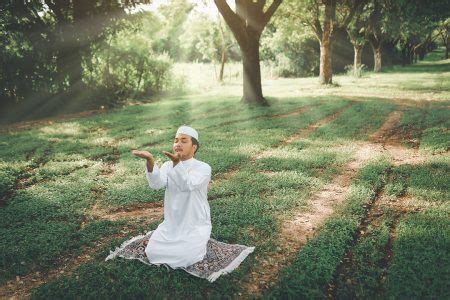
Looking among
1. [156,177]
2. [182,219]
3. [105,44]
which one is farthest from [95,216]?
[105,44]

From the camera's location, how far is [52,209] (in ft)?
20.6

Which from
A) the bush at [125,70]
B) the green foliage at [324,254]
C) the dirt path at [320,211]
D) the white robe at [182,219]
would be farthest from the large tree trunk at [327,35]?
the white robe at [182,219]

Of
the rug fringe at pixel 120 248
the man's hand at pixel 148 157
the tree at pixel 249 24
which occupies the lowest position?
the rug fringe at pixel 120 248

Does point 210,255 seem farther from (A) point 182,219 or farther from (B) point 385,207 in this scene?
(B) point 385,207

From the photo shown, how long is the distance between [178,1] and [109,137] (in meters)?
11.7

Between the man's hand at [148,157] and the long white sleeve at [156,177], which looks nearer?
the man's hand at [148,157]

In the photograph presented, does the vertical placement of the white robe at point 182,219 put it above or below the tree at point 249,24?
below

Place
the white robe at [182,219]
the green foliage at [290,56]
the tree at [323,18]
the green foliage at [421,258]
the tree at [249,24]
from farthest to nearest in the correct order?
the green foliage at [290,56] < the tree at [323,18] < the tree at [249,24] < the white robe at [182,219] < the green foliage at [421,258]

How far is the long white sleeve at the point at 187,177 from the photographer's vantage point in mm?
4102

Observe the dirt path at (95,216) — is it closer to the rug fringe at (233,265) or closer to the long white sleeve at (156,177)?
the long white sleeve at (156,177)

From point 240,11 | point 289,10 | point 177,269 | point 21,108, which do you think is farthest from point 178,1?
point 177,269

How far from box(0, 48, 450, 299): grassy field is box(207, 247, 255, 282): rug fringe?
3.0 inches

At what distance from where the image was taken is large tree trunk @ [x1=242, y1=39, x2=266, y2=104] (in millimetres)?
16031

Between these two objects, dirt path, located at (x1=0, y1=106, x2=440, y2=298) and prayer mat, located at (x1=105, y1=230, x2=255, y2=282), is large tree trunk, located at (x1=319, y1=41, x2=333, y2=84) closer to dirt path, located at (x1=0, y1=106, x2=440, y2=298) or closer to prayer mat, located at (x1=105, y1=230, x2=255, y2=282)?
dirt path, located at (x1=0, y1=106, x2=440, y2=298)
